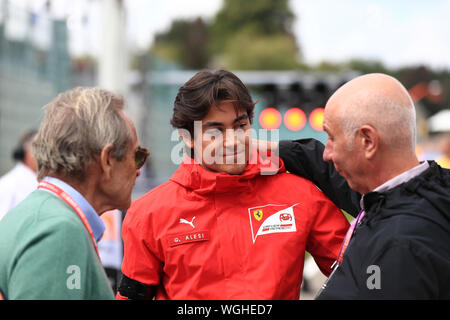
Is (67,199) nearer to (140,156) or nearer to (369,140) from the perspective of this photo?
(140,156)

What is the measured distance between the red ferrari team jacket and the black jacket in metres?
0.36

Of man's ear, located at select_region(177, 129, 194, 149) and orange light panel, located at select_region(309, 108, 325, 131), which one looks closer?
man's ear, located at select_region(177, 129, 194, 149)

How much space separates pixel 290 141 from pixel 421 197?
2.94 feet

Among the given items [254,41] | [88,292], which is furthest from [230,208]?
[254,41]

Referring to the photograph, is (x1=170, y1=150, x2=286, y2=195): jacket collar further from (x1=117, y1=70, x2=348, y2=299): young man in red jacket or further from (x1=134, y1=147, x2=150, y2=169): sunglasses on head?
(x1=134, y1=147, x2=150, y2=169): sunglasses on head

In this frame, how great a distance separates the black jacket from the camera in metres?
1.73

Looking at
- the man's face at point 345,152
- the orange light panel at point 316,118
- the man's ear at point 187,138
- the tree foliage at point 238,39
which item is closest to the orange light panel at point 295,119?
the orange light panel at point 316,118

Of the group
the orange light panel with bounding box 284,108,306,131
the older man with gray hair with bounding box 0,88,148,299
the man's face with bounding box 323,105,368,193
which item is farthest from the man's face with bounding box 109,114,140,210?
the orange light panel with bounding box 284,108,306,131

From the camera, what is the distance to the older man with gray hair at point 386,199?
174 centimetres

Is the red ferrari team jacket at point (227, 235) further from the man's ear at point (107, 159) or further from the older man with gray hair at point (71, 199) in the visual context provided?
the man's ear at point (107, 159)

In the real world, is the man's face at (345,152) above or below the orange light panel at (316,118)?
above

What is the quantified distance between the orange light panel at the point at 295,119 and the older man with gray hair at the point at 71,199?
802 centimetres

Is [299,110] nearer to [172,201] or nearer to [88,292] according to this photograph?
[172,201]

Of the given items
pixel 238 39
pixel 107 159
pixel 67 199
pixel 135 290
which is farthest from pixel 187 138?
pixel 238 39
